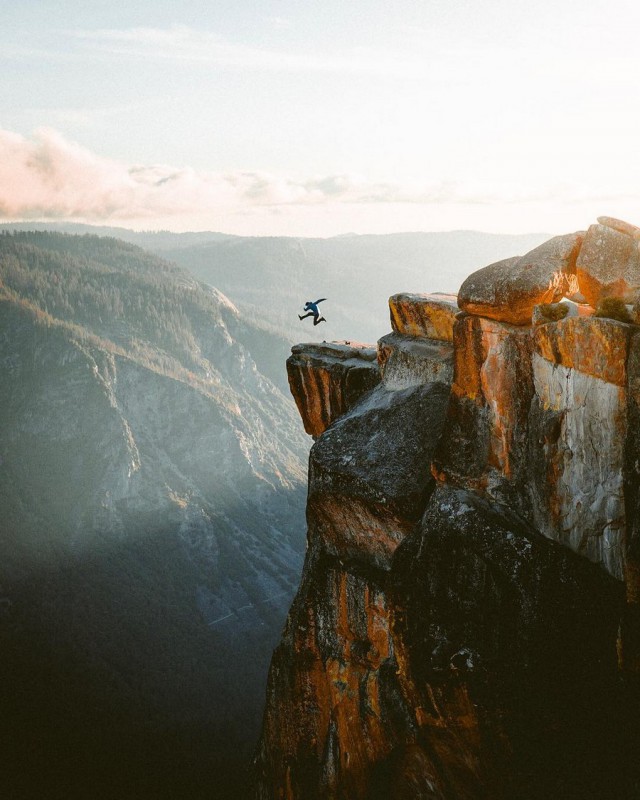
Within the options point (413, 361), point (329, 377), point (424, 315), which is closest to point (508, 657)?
point (413, 361)

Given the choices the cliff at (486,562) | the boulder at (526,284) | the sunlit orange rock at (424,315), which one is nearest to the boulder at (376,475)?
the cliff at (486,562)

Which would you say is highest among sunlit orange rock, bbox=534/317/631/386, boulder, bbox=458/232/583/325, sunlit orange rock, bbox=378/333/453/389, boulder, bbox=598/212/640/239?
boulder, bbox=598/212/640/239

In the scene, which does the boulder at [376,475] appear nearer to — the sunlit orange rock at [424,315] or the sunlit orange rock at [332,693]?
the sunlit orange rock at [332,693]

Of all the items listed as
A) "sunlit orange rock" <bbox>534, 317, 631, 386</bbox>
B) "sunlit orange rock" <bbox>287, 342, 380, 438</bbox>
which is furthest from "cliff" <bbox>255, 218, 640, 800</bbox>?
"sunlit orange rock" <bbox>287, 342, 380, 438</bbox>

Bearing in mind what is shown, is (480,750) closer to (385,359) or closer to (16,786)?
(385,359)

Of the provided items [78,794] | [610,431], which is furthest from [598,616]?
[78,794]

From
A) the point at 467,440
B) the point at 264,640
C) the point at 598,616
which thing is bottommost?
the point at 264,640

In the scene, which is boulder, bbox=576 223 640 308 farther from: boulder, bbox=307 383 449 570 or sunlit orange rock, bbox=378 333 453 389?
boulder, bbox=307 383 449 570
